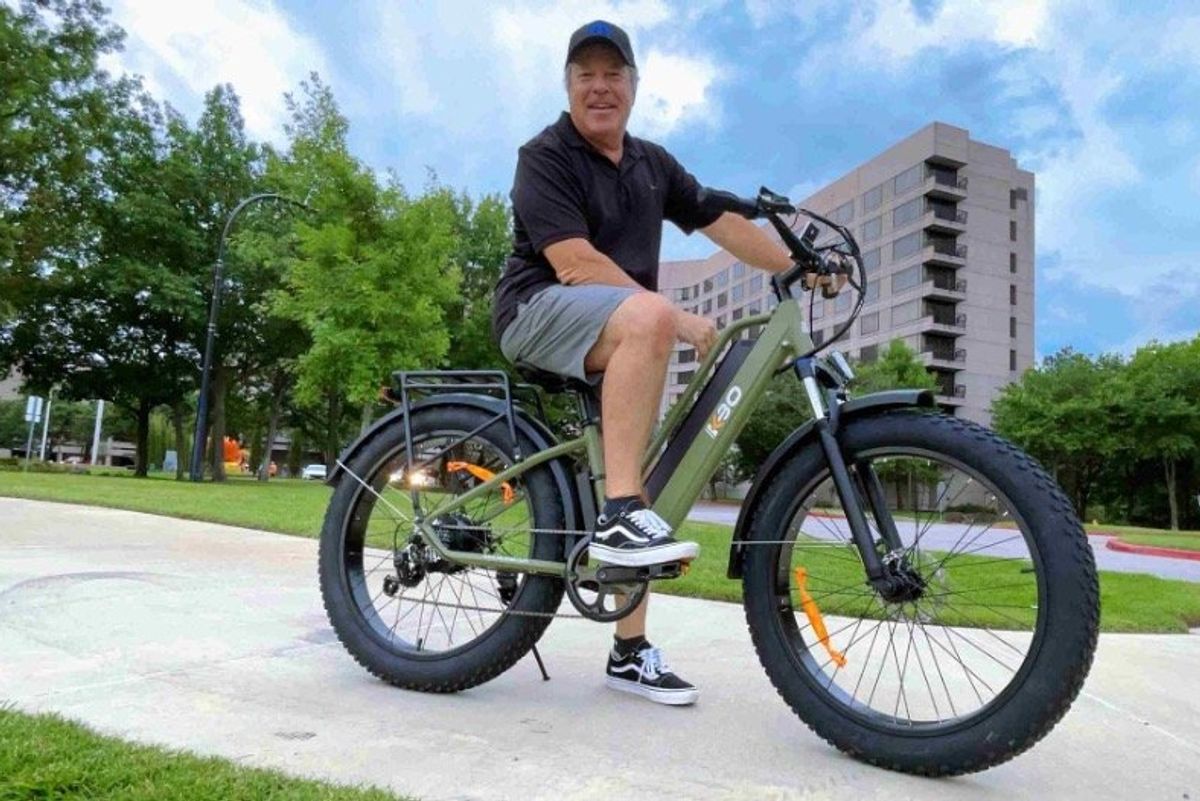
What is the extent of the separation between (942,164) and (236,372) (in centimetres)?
4067

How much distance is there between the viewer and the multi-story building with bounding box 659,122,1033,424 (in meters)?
49.0

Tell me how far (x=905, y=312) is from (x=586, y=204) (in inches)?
2041

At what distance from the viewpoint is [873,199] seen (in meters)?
53.7

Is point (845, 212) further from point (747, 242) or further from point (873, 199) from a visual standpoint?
point (747, 242)

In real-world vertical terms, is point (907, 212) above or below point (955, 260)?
above

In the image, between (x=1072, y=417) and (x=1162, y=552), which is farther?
(x=1072, y=417)

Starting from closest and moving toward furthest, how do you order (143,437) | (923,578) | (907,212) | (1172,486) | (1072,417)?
1. (923,578)
2. (143,437)
3. (1172,486)
4. (1072,417)
5. (907,212)

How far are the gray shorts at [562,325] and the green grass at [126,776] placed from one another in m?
Answer: 1.19

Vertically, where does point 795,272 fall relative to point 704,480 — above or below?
above

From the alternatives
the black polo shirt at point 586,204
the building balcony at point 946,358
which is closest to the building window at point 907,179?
the building balcony at point 946,358

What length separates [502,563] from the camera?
7.61 ft

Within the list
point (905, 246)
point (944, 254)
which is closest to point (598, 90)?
point (944, 254)

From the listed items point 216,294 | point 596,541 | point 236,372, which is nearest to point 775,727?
point 596,541

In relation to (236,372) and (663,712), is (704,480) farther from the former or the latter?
(236,372)
